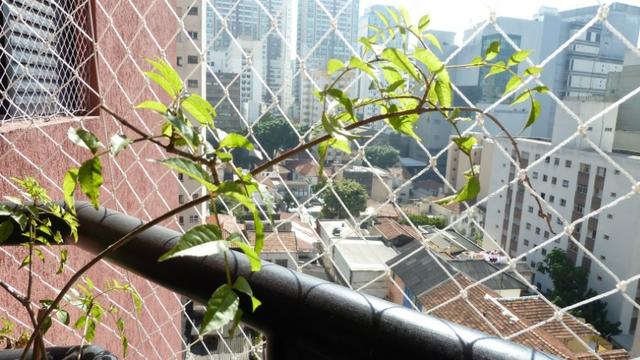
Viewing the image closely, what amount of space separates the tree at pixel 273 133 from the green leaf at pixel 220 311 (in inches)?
17.7

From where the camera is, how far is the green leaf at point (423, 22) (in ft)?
1.33

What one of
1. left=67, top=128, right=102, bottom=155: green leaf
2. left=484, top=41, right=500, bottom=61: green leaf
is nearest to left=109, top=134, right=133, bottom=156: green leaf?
left=67, top=128, right=102, bottom=155: green leaf

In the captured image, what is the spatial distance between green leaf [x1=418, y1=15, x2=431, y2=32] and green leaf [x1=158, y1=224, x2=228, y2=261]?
0.26 metres

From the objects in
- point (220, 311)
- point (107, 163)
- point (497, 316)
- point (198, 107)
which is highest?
point (198, 107)

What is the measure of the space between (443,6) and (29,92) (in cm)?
101

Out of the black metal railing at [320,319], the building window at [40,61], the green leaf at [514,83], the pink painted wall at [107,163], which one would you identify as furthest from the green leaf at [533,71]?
the building window at [40,61]

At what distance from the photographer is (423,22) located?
410mm

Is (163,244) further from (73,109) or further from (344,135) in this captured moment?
(73,109)

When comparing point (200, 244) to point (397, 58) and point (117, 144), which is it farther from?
point (397, 58)

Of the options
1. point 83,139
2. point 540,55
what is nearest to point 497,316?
point 83,139

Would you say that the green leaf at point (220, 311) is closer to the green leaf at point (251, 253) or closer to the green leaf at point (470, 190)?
the green leaf at point (251, 253)

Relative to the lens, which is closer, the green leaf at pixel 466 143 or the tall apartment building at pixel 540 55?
the green leaf at pixel 466 143

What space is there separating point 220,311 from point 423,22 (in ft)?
0.98

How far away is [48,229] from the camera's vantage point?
2.01 feet
